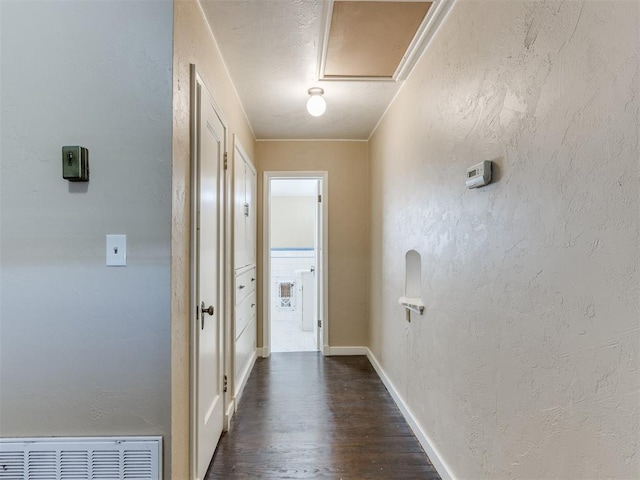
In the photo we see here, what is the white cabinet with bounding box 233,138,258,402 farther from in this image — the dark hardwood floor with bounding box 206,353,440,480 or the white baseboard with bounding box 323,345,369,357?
the white baseboard with bounding box 323,345,369,357

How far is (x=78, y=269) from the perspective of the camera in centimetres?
127

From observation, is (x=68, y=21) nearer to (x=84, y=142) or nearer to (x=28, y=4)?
(x=28, y=4)

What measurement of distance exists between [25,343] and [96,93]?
3.21ft

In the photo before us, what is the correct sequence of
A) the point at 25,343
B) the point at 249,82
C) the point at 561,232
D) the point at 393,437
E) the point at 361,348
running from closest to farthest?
the point at 561,232 → the point at 25,343 → the point at 393,437 → the point at 249,82 → the point at 361,348

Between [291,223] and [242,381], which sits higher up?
[291,223]

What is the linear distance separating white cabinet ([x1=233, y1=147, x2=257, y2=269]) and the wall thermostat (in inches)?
66.3

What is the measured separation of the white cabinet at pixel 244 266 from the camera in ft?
8.47

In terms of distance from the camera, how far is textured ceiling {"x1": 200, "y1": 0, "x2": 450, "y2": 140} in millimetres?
1719

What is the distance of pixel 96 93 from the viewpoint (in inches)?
50.7

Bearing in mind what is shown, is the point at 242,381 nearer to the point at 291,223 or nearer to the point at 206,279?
the point at 206,279

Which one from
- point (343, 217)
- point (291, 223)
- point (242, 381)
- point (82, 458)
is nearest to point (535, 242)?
point (82, 458)

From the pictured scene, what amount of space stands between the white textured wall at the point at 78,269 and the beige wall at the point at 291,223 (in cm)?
551

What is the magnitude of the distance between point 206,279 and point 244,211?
4.19ft

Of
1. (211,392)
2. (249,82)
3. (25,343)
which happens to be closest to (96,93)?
(25,343)
